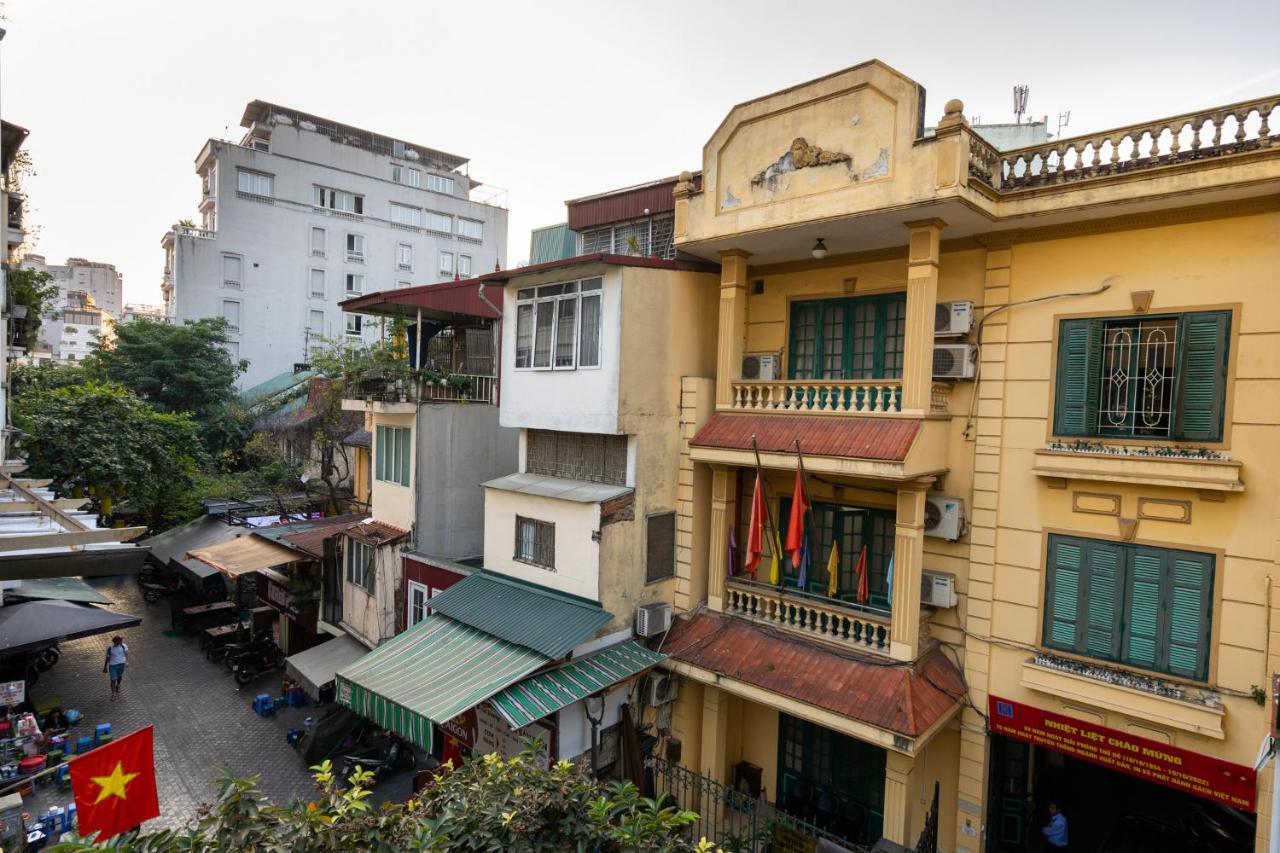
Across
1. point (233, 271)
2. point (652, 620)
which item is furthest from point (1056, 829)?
point (233, 271)

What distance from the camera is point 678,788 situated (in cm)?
1252

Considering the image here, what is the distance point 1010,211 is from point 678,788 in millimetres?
11503

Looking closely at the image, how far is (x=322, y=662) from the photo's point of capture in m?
16.7

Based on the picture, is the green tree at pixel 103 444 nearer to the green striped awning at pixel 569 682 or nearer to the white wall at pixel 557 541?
the white wall at pixel 557 541

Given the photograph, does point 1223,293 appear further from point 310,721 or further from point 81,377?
point 81,377

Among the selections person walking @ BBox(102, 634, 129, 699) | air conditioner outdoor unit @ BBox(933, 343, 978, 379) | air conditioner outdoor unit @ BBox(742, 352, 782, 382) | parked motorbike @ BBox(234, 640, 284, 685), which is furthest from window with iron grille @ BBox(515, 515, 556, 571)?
person walking @ BBox(102, 634, 129, 699)

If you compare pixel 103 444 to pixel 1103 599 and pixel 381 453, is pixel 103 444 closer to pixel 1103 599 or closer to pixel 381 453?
pixel 381 453

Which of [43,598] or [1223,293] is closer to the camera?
[1223,293]

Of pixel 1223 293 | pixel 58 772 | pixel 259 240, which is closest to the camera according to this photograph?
pixel 1223 293

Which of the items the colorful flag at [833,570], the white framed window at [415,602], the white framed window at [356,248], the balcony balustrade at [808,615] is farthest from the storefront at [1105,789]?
the white framed window at [356,248]

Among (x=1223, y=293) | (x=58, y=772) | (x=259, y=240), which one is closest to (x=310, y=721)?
(x=58, y=772)

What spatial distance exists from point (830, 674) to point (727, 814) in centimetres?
426

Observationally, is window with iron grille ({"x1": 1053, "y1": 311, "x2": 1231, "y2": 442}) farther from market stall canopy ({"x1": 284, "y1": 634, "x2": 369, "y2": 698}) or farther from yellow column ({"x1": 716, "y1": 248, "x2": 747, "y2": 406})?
market stall canopy ({"x1": 284, "y1": 634, "x2": 369, "y2": 698})

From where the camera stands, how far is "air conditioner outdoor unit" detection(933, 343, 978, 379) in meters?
10.2
